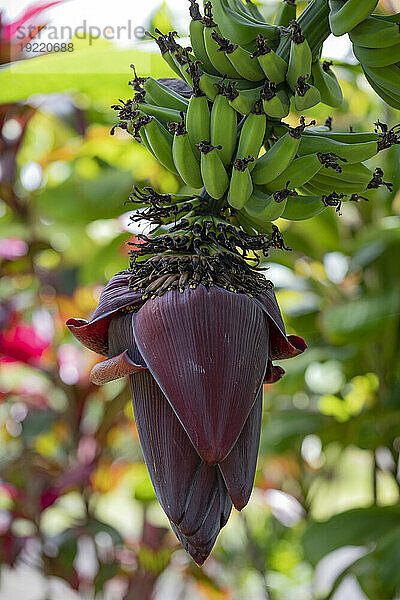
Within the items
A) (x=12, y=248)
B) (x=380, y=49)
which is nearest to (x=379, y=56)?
(x=380, y=49)

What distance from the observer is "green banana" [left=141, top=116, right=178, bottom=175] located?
0.28 metres

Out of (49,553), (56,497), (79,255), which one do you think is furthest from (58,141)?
(49,553)

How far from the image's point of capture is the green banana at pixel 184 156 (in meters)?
0.26

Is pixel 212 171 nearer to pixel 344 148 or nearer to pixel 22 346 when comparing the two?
pixel 344 148

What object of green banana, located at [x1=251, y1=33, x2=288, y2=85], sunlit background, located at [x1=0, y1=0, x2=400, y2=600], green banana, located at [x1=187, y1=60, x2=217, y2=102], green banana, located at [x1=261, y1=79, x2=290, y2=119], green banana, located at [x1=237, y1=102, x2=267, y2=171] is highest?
green banana, located at [x1=251, y1=33, x2=288, y2=85]

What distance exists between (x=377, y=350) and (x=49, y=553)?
752mm

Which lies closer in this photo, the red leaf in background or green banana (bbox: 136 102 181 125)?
green banana (bbox: 136 102 181 125)

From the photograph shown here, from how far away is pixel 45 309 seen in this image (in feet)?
3.83

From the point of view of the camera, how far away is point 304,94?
263 mm

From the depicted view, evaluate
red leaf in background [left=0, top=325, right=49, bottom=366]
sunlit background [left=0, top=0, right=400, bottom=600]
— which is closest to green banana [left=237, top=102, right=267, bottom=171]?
sunlit background [left=0, top=0, right=400, bottom=600]

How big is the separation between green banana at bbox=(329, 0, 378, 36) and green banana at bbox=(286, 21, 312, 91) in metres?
0.02

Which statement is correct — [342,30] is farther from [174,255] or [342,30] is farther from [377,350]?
[377,350]

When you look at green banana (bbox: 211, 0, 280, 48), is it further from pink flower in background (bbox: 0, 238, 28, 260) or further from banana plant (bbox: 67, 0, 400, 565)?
pink flower in background (bbox: 0, 238, 28, 260)

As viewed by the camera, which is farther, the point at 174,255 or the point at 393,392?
the point at 393,392
